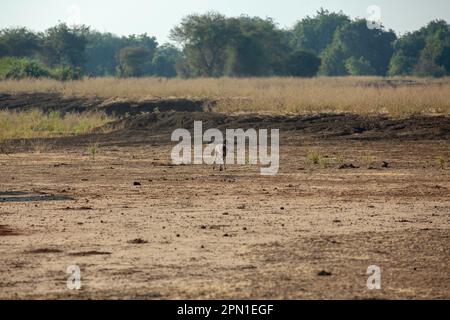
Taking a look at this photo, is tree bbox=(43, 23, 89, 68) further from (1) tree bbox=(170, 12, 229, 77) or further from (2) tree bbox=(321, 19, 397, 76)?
(2) tree bbox=(321, 19, 397, 76)

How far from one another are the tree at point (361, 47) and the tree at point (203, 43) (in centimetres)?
2292

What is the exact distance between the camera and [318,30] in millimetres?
113062

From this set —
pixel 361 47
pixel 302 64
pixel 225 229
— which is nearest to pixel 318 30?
pixel 361 47

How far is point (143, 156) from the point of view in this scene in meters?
24.8

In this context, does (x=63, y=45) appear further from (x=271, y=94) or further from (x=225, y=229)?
(x=225, y=229)

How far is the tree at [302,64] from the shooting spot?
71.4m

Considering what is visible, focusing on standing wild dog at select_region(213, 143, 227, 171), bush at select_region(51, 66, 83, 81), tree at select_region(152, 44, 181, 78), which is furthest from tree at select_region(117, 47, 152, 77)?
standing wild dog at select_region(213, 143, 227, 171)

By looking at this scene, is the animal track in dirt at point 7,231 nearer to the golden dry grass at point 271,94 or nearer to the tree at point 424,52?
the golden dry grass at point 271,94

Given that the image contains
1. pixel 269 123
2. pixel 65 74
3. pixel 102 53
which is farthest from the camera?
pixel 102 53

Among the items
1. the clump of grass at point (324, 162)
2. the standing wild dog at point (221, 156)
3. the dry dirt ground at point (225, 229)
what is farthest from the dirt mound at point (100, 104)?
the dry dirt ground at point (225, 229)

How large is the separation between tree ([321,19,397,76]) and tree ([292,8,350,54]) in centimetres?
1074

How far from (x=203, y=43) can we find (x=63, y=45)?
881 centimetres

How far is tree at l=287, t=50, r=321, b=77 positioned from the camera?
71.4 meters
